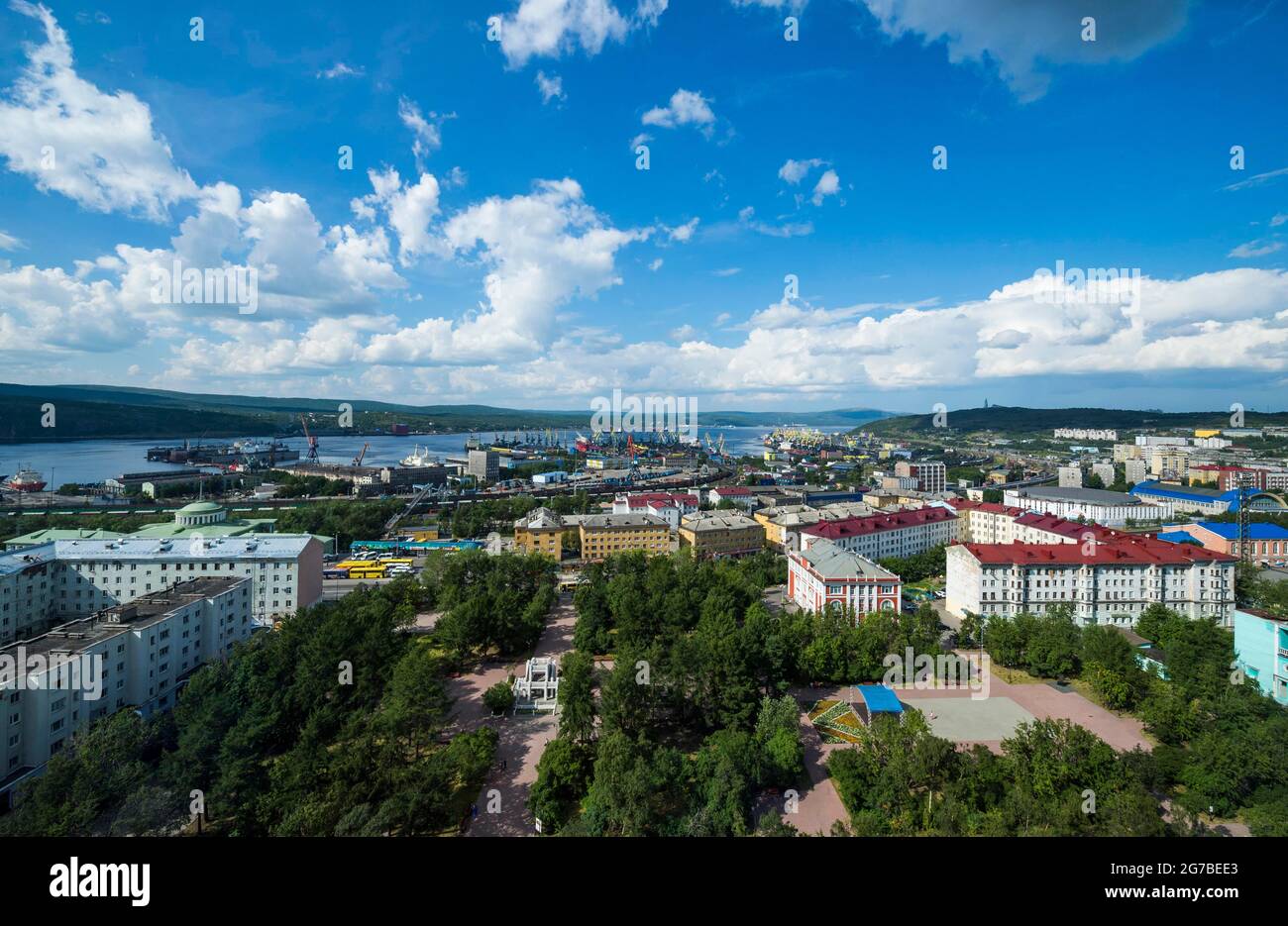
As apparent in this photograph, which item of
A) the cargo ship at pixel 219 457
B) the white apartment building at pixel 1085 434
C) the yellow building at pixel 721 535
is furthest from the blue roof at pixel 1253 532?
the white apartment building at pixel 1085 434

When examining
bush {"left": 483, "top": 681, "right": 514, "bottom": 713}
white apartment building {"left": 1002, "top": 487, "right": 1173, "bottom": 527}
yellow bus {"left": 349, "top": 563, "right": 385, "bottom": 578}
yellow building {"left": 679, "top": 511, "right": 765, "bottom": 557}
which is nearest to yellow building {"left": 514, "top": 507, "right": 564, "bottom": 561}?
yellow bus {"left": 349, "top": 563, "right": 385, "bottom": 578}

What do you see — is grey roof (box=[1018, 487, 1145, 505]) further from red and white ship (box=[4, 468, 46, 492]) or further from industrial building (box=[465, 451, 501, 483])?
red and white ship (box=[4, 468, 46, 492])

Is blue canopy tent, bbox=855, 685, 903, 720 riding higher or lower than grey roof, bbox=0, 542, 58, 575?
lower

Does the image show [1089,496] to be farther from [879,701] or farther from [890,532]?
[879,701]

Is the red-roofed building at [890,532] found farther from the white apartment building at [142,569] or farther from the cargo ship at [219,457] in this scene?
the cargo ship at [219,457]

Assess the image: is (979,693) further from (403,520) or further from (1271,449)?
(1271,449)
